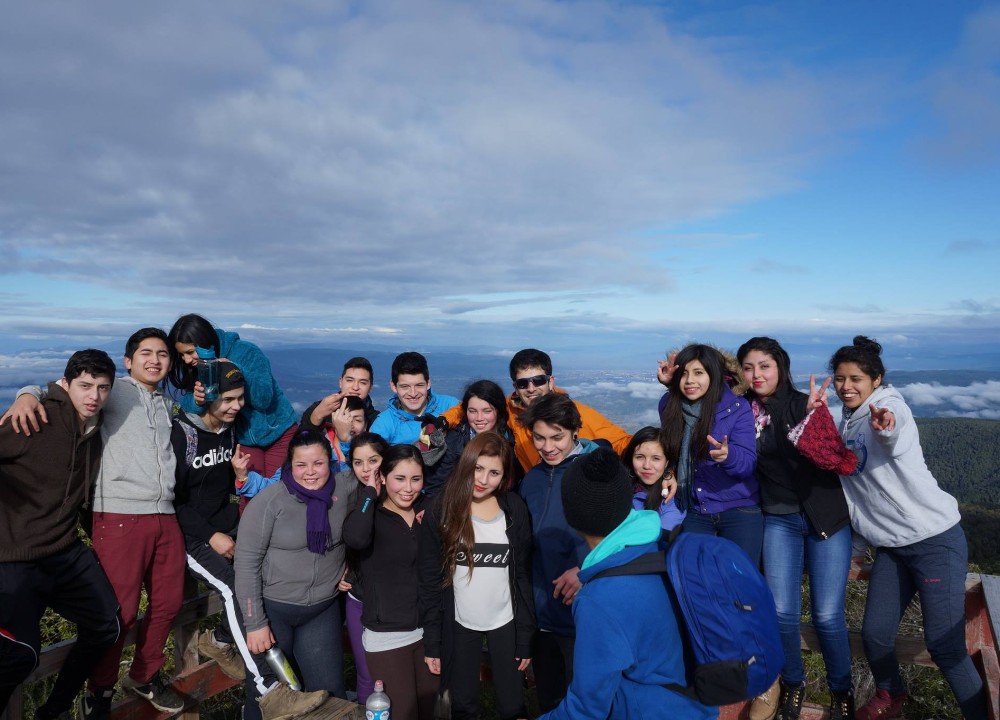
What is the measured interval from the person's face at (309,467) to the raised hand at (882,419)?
3802mm

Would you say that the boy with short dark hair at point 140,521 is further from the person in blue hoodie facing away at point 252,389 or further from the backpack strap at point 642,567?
the backpack strap at point 642,567

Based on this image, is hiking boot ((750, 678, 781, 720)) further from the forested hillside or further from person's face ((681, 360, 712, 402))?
the forested hillside

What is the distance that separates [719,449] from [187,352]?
421 cm

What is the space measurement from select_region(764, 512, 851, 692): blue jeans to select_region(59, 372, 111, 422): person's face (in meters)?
4.74

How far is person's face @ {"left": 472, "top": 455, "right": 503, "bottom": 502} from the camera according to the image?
417cm

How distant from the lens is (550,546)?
4137 mm

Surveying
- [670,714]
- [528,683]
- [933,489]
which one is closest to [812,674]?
[528,683]

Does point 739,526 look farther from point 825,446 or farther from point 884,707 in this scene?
point 884,707

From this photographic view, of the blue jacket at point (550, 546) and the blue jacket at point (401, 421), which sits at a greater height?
the blue jacket at point (401, 421)

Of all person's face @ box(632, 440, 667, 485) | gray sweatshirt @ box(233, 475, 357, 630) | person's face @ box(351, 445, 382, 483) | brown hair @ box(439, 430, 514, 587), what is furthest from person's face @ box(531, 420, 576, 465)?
gray sweatshirt @ box(233, 475, 357, 630)

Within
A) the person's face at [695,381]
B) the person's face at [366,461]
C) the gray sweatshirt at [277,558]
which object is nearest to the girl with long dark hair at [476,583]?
the person's face at [366,461]

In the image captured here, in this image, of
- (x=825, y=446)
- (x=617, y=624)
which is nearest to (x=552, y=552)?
(x=617, y=624)

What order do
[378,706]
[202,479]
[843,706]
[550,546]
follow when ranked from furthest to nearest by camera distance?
[202,479]
[843,706]
[550,546]
[378,706]

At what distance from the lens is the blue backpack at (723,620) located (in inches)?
95.0
